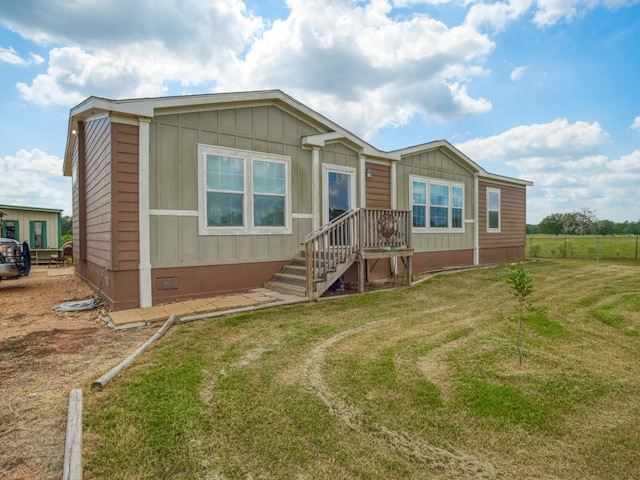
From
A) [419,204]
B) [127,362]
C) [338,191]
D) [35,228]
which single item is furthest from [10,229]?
[419,204]

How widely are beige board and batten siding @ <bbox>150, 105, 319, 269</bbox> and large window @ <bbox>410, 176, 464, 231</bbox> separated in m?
3.85

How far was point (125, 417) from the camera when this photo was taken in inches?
90.4

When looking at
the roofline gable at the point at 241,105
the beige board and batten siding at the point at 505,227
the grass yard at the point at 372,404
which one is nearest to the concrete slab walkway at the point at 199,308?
the grass yard at the point at 372,404

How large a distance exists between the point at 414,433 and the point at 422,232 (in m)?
8.13

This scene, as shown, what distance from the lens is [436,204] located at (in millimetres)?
10289

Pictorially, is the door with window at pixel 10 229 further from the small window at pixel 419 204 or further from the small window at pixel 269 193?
the small window at pixel 419 204

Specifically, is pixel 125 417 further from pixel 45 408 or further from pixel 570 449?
pixel 570 449

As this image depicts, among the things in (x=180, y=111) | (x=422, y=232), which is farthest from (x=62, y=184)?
(x=422, y=232)

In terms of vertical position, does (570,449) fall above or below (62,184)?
below

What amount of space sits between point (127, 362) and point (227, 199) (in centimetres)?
370

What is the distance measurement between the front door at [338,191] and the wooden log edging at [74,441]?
5.74 m

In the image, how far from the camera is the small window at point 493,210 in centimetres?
1211

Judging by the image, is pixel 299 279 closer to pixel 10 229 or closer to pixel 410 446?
pixel 410 446

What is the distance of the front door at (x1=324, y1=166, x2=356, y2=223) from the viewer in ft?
25.4
